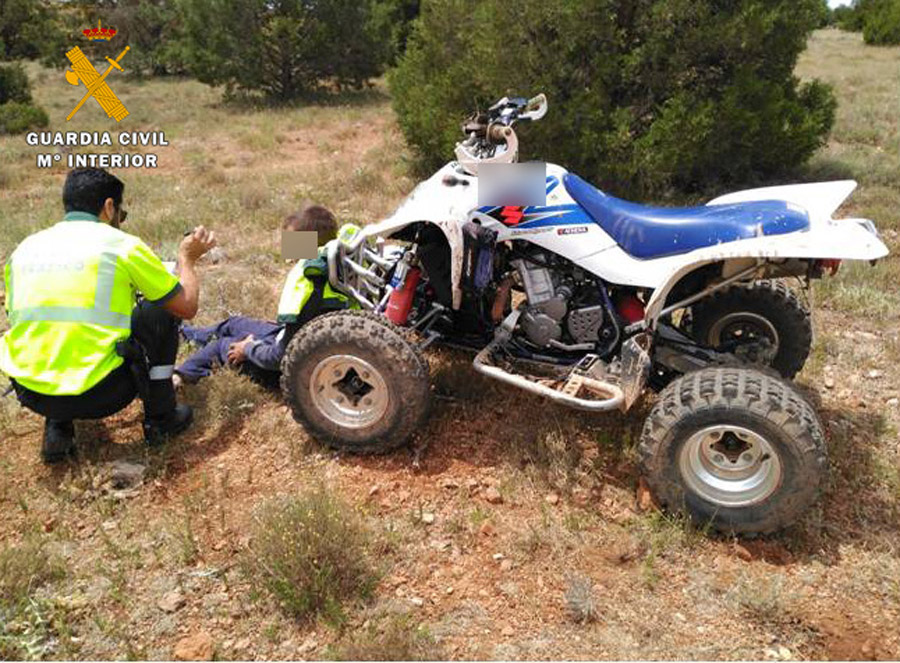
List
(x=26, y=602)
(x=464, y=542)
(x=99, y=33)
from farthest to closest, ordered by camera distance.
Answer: (x=99, y=33)
(x=464, y=542)
(x=26, y=602)

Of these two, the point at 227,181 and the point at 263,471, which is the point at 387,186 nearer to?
the point at 227,181

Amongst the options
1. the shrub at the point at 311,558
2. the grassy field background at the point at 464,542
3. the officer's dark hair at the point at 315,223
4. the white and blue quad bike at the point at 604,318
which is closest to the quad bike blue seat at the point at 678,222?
the white and blue quad bike at the point at 604,318

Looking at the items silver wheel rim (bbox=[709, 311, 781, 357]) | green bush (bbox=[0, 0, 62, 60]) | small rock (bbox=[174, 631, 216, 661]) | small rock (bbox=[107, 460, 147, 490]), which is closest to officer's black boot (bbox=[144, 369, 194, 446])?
small rock (bbox=[107, 460, 147, 490])

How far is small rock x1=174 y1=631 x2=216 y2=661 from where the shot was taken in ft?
A: 8.54

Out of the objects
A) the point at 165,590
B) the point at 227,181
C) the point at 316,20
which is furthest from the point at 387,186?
the point at 316,20

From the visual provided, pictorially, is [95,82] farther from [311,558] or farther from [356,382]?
Result: [311,558]

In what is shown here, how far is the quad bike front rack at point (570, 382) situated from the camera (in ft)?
10.8

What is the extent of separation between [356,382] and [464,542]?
105 cm

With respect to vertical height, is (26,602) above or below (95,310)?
below

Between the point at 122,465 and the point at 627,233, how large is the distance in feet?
9.33

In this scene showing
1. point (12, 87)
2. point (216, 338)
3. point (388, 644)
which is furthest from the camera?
point (12, 87)

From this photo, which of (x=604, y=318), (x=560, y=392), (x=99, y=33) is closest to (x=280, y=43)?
(x=99, y=33)

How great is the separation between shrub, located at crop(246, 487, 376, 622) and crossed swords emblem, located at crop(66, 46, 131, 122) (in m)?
16.5

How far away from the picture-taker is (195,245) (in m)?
3.71
